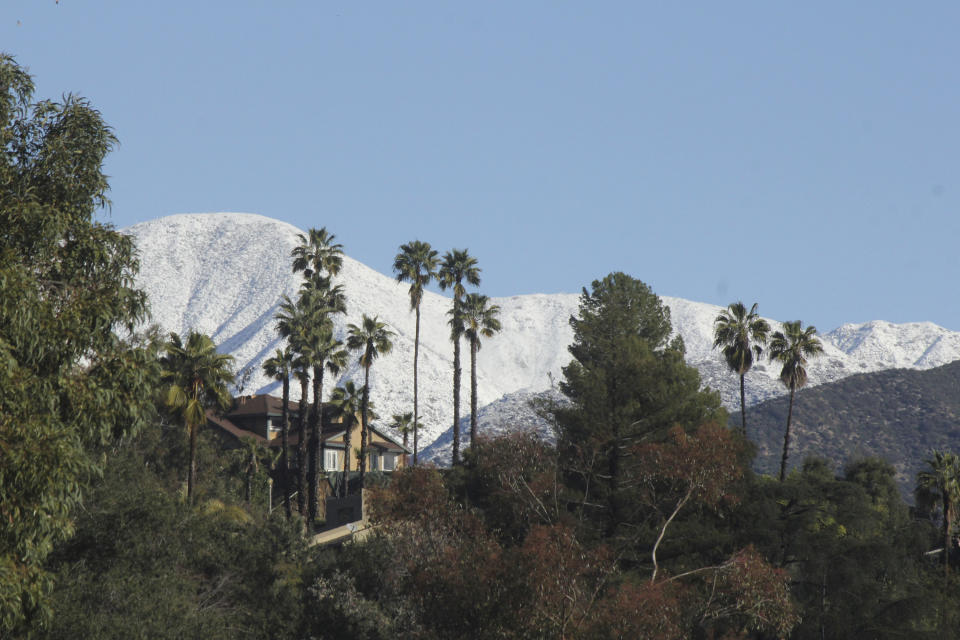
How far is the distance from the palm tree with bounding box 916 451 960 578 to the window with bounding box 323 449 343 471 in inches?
2077

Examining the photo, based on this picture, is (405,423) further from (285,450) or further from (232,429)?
(285,450)

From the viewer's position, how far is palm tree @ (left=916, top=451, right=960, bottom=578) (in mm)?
64938

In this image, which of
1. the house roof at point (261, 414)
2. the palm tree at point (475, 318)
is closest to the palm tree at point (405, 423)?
the house roof at point (261, 414)

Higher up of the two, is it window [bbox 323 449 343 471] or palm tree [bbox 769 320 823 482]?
palm tree [bbox 769 320 823 482]

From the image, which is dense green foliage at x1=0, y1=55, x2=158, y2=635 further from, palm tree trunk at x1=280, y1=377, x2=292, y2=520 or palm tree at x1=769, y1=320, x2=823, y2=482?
palm tree at x1=769, y1=320, x2=823, y2=482

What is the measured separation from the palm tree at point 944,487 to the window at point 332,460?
173 ft

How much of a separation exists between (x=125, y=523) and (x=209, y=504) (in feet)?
69.4

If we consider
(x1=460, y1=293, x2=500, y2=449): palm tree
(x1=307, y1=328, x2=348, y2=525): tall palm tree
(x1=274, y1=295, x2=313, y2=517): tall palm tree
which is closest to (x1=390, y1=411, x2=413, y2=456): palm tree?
(x1=460, y1=293, x2=500, y2=449): palm tree

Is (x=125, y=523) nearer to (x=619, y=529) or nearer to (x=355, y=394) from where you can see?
(x=619, y=529)

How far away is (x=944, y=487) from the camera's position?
65125 mm

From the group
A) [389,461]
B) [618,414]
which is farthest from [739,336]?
[389,461]

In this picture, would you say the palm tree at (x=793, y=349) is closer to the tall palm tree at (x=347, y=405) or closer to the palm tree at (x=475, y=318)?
the palm tree at (x=475, y=318)

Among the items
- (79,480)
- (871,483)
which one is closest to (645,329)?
(871,483)

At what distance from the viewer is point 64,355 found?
22.6m
